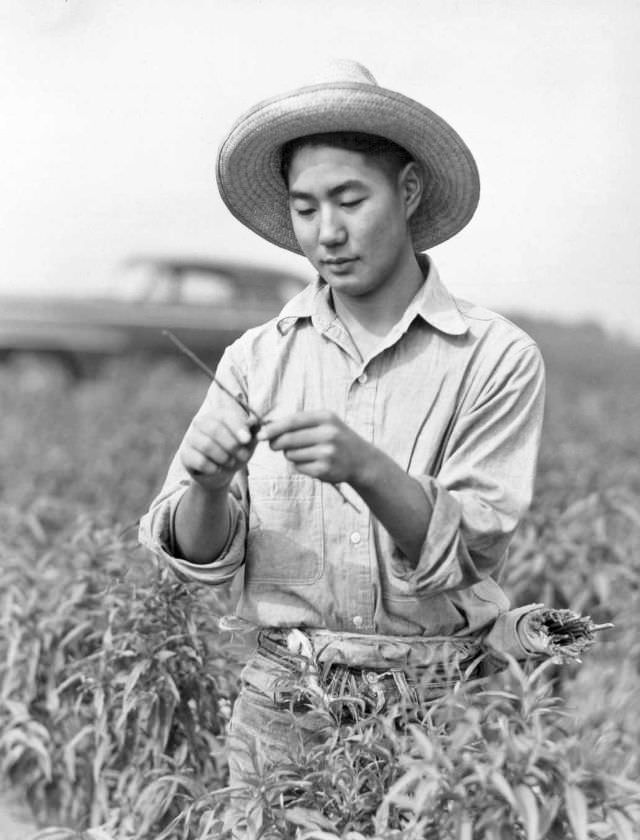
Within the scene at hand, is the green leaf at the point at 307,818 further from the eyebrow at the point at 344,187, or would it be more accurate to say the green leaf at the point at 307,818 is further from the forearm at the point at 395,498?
the eyebrow at the point at 344,187

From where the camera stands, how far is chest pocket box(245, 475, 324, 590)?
2240 mm

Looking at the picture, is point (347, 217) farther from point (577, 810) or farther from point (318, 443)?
point (577, 810)

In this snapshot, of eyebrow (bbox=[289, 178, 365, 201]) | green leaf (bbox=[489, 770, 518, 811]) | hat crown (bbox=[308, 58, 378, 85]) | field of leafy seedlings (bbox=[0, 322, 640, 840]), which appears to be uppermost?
hat crown (bbox=[308, 58, 378, 85])

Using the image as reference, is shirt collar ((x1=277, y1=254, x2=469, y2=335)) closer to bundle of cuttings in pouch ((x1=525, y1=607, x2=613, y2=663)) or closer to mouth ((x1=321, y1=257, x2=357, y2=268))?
mouth ((x1=321, y1=257, x2=357, y2=268))

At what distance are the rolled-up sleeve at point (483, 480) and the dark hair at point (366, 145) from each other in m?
0.39

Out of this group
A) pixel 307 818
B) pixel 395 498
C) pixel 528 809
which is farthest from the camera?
pixel 307 818

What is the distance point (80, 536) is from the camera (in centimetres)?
372

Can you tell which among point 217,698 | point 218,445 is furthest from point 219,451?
point 217,698

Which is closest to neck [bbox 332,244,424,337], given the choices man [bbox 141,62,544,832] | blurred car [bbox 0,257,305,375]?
man [bbox 141,62,544,832]

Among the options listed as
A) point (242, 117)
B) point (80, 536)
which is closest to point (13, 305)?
point (80, 536)

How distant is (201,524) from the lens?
7.02 feet

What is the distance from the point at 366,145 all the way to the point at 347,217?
0.16 m

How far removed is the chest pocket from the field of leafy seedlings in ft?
0.87

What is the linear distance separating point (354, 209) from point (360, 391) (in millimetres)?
301
